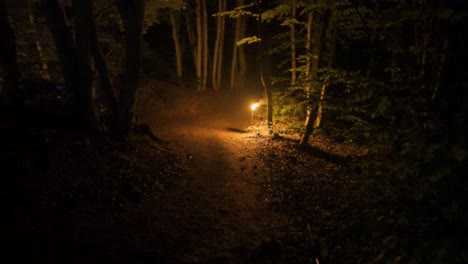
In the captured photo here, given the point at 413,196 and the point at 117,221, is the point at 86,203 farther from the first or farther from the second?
the point at 413,196

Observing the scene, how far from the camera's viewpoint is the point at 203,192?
31.9 ft

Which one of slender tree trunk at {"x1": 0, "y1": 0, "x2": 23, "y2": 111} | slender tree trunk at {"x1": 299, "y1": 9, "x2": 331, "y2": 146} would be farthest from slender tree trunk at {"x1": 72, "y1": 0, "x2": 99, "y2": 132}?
slender tree trunk at {"x1": 299, "y1": 9, "x2": 331, "y2": 146}

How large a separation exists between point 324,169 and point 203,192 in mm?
4829

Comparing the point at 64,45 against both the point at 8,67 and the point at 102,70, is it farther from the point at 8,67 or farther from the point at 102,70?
the point at 102,70

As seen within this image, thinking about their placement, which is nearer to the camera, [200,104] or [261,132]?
[261,132]

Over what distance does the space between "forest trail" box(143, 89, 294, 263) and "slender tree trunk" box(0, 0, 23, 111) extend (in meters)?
5.19

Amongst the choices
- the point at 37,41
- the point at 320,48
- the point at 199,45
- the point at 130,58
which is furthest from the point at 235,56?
the point at 130,58

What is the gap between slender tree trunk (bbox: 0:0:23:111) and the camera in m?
9.41

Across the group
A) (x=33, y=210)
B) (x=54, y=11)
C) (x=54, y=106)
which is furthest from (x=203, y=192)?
(x=54, y=11)

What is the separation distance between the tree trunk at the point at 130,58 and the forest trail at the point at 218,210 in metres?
2.72

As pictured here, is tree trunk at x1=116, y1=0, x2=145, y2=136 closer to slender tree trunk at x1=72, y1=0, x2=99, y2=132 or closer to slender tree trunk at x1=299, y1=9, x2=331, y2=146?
slender tree trunk at x1=72, y1=0, x2=99, y2=132

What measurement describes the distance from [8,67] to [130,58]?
11.6 feet

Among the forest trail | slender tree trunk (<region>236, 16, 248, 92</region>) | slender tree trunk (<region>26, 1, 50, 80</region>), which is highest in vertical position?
slender tree trunk (<region>26, 1, 50, 80</region>)

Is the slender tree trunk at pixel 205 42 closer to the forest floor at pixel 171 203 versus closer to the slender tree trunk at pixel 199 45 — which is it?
the slender tree trunk at pixel 199 45
